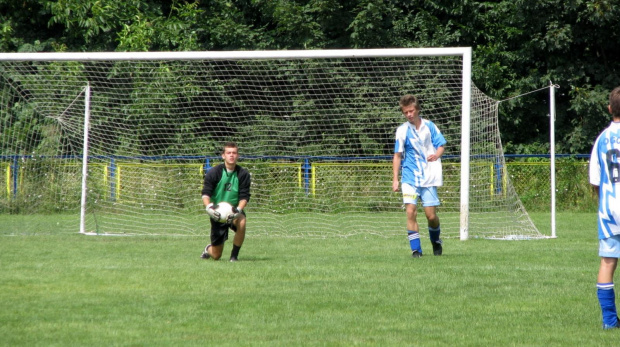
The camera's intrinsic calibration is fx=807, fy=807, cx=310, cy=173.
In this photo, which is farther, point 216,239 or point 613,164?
point 216,239

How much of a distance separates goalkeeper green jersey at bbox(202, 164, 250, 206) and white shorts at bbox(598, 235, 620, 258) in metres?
4.48

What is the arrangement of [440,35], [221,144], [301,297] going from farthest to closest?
[440,35] → [221,144] → [301,297]

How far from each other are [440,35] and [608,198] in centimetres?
1929

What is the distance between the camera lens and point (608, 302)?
4934 millimetres

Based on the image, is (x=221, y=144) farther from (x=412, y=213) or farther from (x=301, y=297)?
(x=301, y=297)

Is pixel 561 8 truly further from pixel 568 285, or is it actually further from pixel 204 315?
pixel 204 315

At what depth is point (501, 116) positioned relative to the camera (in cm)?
2356

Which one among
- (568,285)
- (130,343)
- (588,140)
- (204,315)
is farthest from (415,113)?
(588,140)

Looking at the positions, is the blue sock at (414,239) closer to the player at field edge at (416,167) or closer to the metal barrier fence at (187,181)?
the player at field edge at (416,167)

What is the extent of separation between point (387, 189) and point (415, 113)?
7.48m

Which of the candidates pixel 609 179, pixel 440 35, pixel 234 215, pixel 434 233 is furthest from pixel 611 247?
pixel 440 35

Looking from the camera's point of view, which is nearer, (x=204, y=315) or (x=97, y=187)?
(x=204, y=315)

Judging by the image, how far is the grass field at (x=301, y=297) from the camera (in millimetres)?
4777

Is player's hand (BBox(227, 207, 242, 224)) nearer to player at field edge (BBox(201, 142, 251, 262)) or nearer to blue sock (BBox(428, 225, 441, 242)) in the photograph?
player at field edge (BBox(201, 142, 251, 262))
